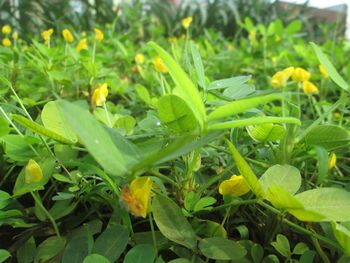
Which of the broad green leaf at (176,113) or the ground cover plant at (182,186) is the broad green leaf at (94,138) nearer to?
the ground cover plant at (182,186)

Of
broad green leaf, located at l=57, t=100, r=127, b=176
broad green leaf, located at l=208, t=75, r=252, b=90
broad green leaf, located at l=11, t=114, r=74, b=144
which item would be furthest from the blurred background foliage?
broad green leaf, located at l=57, t=100, r=127, b=176

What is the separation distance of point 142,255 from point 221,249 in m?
0.08

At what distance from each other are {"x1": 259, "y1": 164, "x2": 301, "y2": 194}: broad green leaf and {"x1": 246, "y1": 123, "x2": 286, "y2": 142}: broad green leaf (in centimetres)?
6

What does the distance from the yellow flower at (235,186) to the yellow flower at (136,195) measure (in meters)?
0.11

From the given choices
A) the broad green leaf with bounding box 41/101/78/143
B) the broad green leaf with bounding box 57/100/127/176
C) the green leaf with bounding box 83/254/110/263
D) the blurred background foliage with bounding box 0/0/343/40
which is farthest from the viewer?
the blurred background foliage with bounding box 0/0/343/40

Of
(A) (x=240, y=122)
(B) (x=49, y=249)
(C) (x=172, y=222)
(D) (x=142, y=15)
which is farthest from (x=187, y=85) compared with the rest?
(D) (x=142, y=15)

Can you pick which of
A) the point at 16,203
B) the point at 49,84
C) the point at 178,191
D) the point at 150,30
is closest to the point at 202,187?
the point at 178,191

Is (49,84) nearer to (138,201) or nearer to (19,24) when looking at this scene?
(138,201)

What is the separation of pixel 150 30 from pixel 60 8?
0.79 m

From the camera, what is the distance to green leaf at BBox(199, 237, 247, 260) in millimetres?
398

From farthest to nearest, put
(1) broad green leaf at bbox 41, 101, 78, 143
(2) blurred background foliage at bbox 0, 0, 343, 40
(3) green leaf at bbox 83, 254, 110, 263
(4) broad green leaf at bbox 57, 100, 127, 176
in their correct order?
1. (2) blurred background foliage at bbox 0, 0, 343, 40
2. (1) broad green leaf at bbox 41, 101, 78, 143
3. (3) green leaf at bbox 83, 254, 110, 263
4. (4) broad green leaf at bbox 57, 100, 127, 176

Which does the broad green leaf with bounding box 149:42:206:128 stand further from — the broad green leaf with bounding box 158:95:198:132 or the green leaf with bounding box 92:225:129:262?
the green leaf with bounding box 92:225:129:262

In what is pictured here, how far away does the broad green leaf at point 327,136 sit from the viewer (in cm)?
46

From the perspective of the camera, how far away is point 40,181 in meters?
0.44
